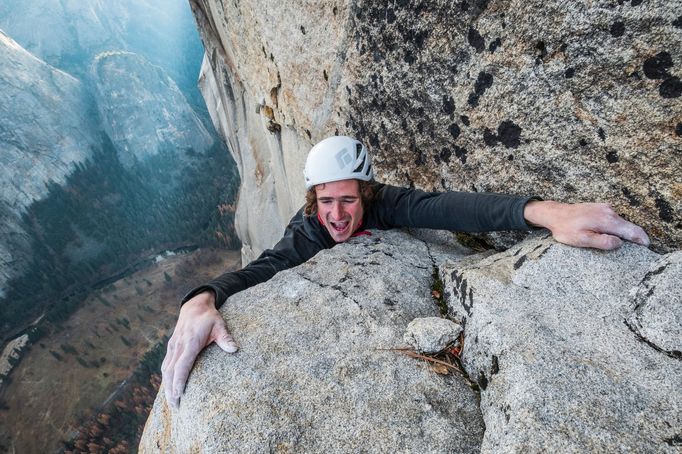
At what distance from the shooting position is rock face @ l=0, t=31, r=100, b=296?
4719 centimetres

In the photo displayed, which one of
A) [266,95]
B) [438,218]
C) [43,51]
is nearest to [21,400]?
[266,95]

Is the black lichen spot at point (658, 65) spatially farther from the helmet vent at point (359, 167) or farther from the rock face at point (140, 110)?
the rock face at point (140, 110)

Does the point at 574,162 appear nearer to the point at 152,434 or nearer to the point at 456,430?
the point at 456,430

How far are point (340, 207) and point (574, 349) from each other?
2772mm

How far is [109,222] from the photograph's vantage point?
51250mm

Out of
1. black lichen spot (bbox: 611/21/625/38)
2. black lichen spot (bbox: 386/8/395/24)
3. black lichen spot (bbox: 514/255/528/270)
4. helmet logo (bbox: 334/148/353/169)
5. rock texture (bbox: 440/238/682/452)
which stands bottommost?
black lichen spot (bbox: 514/255/528/270)

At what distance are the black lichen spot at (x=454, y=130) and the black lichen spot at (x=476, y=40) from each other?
797 mm

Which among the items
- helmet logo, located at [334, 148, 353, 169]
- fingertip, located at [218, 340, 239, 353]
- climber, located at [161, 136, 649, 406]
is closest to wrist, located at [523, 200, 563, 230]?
climber, located at [161, 136, 649, 406]

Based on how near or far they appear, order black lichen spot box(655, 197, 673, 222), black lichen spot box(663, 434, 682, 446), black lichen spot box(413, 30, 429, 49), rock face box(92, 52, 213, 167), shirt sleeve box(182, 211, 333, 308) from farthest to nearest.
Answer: rock face box(92, 52, 213, 167) < shirt sleeve box(182, 211, 333, 308) < black lichen spot box(413, 30, 429, 49) < black lichen spot box(655, 197, 673, 222) < black lichen spot box(663, 434, 682, 446)

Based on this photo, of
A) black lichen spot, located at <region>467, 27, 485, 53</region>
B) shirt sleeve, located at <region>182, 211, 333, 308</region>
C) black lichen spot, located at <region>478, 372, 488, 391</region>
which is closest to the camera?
black lichen spot, located at <region>478, 372, 488, 391</region>

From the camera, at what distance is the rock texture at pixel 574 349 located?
176 cm

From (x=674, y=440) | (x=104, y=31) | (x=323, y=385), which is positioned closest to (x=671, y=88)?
(x=674, y=440)

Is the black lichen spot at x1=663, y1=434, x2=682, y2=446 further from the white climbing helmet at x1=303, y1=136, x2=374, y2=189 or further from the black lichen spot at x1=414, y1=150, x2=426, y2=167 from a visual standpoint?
the black lichen spot at x1=414, y1=150, x2=426, y2=167

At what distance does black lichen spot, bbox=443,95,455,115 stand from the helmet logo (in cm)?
119
